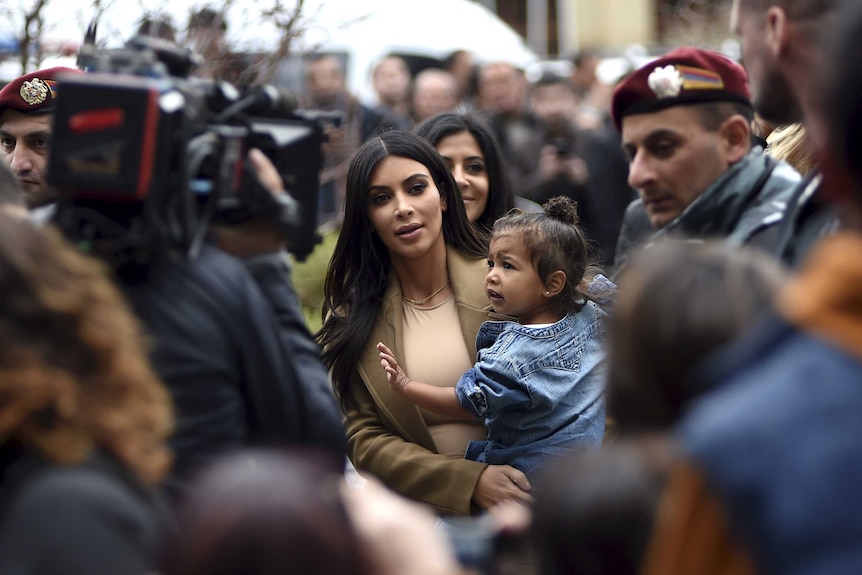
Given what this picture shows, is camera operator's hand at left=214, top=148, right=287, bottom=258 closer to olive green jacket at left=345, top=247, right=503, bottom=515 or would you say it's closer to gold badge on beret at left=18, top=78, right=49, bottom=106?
olive green jacket at left=345, top=247, right=503, bottom=515

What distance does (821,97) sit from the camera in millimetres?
1696

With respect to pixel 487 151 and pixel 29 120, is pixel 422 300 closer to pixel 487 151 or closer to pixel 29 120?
pixel 487 151

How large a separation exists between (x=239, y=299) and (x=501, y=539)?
2.64 feet

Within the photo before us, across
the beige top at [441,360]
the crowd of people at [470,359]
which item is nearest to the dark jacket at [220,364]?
the crowd of people at [470,359]

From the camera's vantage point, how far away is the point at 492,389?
365 cm

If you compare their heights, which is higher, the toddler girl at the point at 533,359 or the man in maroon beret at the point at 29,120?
the man in maroon beret at the point at 29,120

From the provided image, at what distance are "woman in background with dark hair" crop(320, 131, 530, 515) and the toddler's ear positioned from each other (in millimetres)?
254

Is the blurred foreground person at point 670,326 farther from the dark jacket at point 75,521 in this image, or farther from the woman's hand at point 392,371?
the woman's hand at point 392,371

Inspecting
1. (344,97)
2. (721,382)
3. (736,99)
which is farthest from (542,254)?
(344,97)

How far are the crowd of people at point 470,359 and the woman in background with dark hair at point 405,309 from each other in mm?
10

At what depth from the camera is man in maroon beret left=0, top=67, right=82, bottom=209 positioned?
4293 millimetres

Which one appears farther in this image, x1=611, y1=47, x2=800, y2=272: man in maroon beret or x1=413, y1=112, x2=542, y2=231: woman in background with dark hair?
x1=413, y1=112, x2=542, y2=231: woman in background with dark hair

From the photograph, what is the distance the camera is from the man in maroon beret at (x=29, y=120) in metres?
4.29

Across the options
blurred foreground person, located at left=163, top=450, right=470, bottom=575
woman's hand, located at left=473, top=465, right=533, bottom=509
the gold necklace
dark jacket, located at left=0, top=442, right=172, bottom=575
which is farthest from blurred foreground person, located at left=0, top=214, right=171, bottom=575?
the gold necklace
